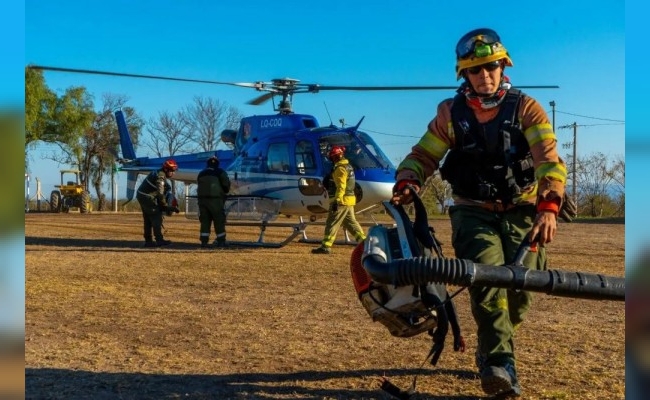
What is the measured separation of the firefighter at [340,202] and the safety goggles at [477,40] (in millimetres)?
7953

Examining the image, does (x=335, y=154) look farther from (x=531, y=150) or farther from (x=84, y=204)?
(x=84, y=204)

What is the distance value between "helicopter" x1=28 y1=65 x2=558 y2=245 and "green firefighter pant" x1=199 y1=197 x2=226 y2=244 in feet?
2.01

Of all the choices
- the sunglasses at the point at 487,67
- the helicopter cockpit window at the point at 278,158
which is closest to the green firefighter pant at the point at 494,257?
the sunglasses at the point at 487,67

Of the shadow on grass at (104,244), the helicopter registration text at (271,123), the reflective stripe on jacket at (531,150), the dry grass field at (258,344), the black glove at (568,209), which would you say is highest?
the helicopter registration text at (271,123)

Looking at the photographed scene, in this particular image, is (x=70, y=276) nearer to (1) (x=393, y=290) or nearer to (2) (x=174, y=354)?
(2) (x=174, y=354)

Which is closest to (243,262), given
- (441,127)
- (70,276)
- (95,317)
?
(70,276)

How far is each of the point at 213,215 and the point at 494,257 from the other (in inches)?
390

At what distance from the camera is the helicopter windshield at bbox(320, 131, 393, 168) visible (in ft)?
40.6

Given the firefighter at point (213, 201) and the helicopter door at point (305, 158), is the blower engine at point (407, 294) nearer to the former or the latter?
the helicopter door at point (305, 158)

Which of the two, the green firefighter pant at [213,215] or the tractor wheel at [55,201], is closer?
the green firefighter pant at [213,215]

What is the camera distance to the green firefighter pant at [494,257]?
125 inches

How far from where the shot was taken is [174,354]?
4.27 m

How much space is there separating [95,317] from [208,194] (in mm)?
7166

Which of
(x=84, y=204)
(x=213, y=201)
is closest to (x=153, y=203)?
(x=213, y=201)
